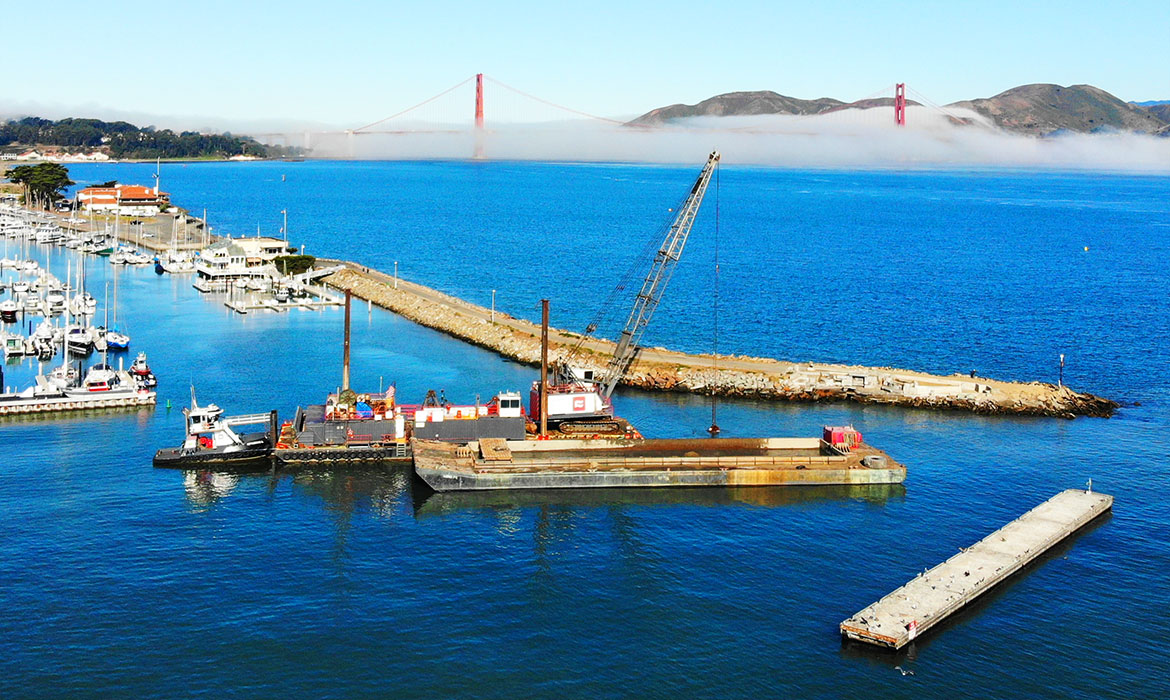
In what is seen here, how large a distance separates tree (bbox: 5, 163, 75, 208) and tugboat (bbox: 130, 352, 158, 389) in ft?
396

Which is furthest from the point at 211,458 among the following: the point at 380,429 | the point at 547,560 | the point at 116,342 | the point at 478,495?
the point at 116,342

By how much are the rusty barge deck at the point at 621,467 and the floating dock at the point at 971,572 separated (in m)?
7.21

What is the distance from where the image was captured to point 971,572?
134 feet

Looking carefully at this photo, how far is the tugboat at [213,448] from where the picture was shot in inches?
2074

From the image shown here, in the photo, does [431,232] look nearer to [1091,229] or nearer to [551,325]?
[551,325]

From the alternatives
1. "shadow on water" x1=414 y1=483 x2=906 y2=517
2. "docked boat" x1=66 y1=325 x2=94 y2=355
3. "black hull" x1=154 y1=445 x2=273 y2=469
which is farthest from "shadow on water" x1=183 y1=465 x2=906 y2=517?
"docked boat" x1=66 y1=325 x2=94 y2=355

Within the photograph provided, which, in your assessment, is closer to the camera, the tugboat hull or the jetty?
the tugboat hull

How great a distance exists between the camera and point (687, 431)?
6044 centimetres

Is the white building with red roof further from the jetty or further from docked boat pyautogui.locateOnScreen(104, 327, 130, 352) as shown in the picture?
the jetty

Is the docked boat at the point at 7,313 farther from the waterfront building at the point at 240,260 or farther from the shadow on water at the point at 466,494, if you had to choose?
the shadow on water at the point at 466,494

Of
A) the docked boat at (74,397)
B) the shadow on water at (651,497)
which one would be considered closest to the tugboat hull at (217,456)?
the shadow on water at (651,497)

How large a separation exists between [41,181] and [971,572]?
173 meters

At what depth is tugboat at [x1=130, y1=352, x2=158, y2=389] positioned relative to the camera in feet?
216

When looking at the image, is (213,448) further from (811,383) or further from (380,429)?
(811,383)
